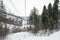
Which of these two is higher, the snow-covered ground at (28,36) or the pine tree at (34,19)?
the pine tree at (34,19)

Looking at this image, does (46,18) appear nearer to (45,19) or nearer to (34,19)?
(45,19)

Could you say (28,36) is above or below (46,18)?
below

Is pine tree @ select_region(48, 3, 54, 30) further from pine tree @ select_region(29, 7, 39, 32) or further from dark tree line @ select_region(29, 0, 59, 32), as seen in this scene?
pine tree @ select_region(29, 7, 39, 32)

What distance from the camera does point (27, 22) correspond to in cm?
207

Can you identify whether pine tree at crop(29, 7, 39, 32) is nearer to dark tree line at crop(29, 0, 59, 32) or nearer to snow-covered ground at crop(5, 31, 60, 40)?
dark tree line at crop(29, 0, 59, 32)

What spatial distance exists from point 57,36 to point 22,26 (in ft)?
2.09

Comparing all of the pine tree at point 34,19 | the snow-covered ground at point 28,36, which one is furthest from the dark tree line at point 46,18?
the snow-covered ground at point 28,36

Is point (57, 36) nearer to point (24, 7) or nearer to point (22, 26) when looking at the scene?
point (22, 26)

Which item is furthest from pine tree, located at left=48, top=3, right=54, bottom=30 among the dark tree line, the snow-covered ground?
the snow-covered ground

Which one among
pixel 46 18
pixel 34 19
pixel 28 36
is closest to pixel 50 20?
pixel 46 18

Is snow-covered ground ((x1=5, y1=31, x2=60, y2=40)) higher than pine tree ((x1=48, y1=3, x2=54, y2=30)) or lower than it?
lower

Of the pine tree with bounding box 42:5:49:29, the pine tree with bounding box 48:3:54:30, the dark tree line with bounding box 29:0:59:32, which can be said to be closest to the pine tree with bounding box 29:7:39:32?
the dark tree line with bounding box 29:0:59:32

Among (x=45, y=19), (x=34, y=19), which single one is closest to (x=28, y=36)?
(x=34, y=19)

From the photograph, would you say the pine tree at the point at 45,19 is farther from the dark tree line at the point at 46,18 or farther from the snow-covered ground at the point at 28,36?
the snow-covered ground at the point at 28,36
